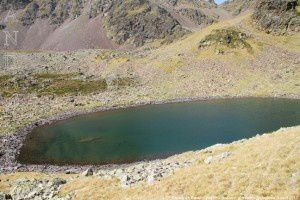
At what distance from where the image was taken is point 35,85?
517ft

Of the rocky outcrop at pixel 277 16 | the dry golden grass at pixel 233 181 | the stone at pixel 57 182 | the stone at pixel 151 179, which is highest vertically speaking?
the dry golden grass at pixel 233 181

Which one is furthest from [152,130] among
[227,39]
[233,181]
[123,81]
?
[227,39]

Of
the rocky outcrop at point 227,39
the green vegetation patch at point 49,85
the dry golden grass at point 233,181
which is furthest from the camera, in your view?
the rocky outcrop at point 227,39

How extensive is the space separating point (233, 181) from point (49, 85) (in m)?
137

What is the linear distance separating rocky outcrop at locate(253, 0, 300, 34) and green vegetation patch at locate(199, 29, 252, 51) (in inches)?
553

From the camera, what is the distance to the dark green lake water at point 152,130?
6956cm

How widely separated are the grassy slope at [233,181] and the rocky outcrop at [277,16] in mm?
144023

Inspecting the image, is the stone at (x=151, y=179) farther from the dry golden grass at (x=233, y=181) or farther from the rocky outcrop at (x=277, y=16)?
the rocky outcrop at (x=277, y=16)

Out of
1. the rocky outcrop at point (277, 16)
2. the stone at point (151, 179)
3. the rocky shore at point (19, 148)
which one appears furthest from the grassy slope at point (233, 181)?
the rocky outcrop at point (277, 16)

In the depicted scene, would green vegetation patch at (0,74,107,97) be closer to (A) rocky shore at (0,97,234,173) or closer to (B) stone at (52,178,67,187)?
(A) rocky shore at (0,97,234,173)

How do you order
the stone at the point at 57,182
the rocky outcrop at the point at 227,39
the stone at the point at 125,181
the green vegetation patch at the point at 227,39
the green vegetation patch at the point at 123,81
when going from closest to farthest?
the stone at the point at 125,181 → the stone at the point at 57,182 → the green vegetation patch at the point at 123,81 → the green vegetation patch at the point at 227,39 → the rocky outcrop at the point at 227,39

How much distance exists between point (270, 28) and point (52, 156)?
128815 millimetres

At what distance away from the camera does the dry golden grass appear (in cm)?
2675

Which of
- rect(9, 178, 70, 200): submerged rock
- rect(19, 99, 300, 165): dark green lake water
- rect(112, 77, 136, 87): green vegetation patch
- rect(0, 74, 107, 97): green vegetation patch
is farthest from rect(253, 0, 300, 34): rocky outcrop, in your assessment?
rect(9, 178, 70, 200): submerged rock
